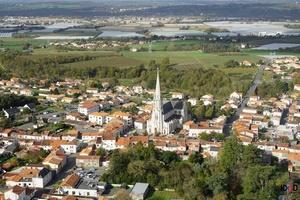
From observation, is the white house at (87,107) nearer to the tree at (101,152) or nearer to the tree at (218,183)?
the tree at (101,152)

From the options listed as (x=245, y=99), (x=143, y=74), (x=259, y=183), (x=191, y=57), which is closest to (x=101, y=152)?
(x=259, y=183)

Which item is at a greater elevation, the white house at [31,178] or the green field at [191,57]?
the white house at [31,178]

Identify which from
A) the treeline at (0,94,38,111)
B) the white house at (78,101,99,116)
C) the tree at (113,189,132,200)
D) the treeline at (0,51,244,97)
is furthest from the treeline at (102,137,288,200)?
the treeline at (0,51,244,97)

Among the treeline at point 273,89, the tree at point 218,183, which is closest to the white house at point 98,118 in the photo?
the treeline at point 273,89

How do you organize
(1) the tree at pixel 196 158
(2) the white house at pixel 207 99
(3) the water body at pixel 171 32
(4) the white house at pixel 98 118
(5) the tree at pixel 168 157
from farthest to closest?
(3) the water body at pixel 171 32 → (2) the white house at pixel 207 99 → (4) the white house at pixel 98 118 → (1) the tree at pixel 196 158 → (5) the tree at pixel 168 157

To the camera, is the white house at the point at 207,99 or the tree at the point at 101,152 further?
the white house at the point at 207,99

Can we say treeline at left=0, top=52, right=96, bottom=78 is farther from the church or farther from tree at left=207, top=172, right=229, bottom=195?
tree at left=207, top=172, right=229, bottom=195

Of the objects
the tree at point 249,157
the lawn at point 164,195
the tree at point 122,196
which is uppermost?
the tree at point 249,157
